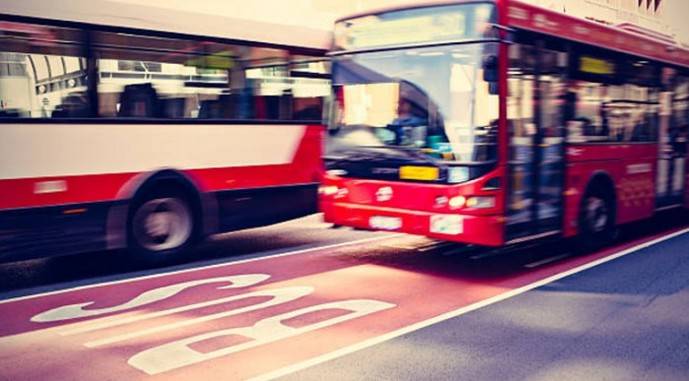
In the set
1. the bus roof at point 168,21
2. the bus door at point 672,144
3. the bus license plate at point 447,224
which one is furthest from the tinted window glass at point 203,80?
the bus door at point 672,144

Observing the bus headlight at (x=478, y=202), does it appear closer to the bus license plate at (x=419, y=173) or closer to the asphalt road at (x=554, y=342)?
the bus license plate at (x=419, y=173)

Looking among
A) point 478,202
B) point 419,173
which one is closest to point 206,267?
point 419,173

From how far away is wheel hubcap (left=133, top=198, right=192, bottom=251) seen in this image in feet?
29.0

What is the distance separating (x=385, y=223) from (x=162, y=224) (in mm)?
2625

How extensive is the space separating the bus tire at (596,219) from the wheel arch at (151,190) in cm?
456

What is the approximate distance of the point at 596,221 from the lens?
398 inches

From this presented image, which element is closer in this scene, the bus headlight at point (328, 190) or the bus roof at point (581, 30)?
the bus roof at point (581, 30)

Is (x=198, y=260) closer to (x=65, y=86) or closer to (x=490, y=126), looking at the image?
(x=65, y=86)

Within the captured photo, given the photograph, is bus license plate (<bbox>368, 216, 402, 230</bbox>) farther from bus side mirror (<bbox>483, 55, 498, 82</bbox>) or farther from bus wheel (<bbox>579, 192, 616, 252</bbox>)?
bus wheel (<bbox>579, 192, 616, 252</bbox>)

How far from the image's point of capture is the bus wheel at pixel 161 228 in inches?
346

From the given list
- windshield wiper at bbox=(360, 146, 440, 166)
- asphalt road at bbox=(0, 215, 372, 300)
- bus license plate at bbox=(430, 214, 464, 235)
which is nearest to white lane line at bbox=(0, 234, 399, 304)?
asphalt road at bbox=(0, 215, 372, 300)

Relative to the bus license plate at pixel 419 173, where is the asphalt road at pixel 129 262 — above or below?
below

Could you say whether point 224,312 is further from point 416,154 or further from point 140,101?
point 140,101

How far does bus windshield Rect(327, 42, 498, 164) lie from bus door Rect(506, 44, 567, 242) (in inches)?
16.3
